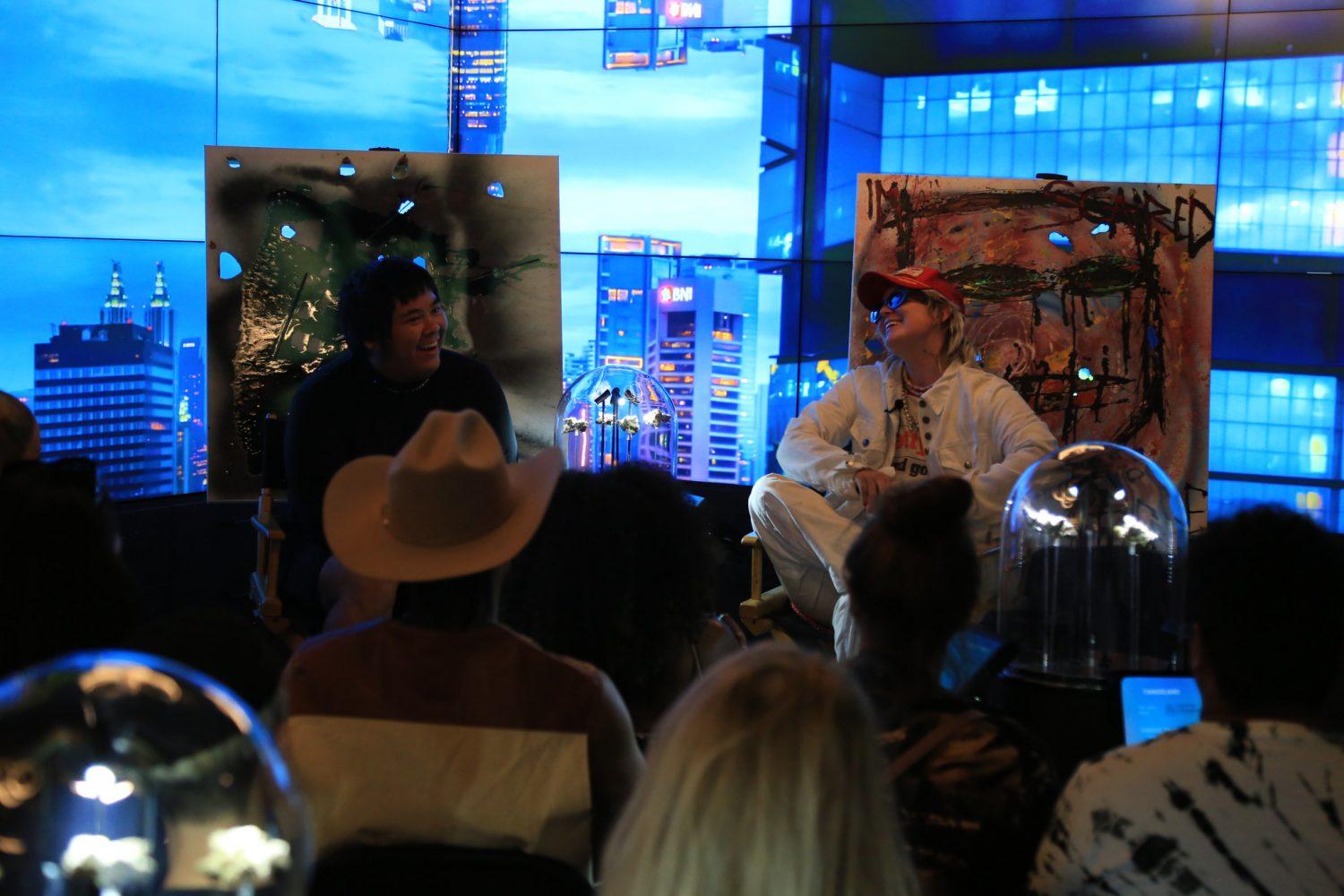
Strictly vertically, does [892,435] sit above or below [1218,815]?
above

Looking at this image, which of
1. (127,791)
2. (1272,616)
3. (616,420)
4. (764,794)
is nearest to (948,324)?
(616,420)

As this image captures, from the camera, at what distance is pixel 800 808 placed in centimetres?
113

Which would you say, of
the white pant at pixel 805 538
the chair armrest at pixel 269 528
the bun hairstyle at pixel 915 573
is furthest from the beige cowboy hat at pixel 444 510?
the white pant at pixel 805 538

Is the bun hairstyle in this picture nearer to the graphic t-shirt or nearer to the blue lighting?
the graphic t-shirt

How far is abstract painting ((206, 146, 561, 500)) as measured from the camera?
16.4ft

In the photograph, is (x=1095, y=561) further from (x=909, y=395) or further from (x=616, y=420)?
(x=616, y=420)

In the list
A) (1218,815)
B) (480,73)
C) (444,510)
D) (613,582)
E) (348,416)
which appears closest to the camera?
(1218,815)

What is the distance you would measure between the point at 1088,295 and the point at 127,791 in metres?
4.68

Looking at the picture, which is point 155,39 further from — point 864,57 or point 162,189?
point 864,57

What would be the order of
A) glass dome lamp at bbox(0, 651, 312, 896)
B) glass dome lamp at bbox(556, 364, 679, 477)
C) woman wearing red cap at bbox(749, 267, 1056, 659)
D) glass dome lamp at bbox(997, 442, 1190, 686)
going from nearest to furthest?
glass dome lamp at bbox(0, 651, 312, 896)
glass dome lamp at bbox(997, 442, 1190, 686)
woman wearing red cap at bbox(749, 267, 1056, 659)
glass dome lamp at bbox(556, 364, 679, 477)

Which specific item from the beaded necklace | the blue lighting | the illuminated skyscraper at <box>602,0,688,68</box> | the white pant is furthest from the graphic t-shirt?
the illuminated skyscraper at <box>602,0,688,68</box>

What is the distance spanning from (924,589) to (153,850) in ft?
3.95

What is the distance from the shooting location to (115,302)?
5605 millimetres

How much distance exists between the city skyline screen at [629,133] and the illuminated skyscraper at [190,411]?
0.04 metres
